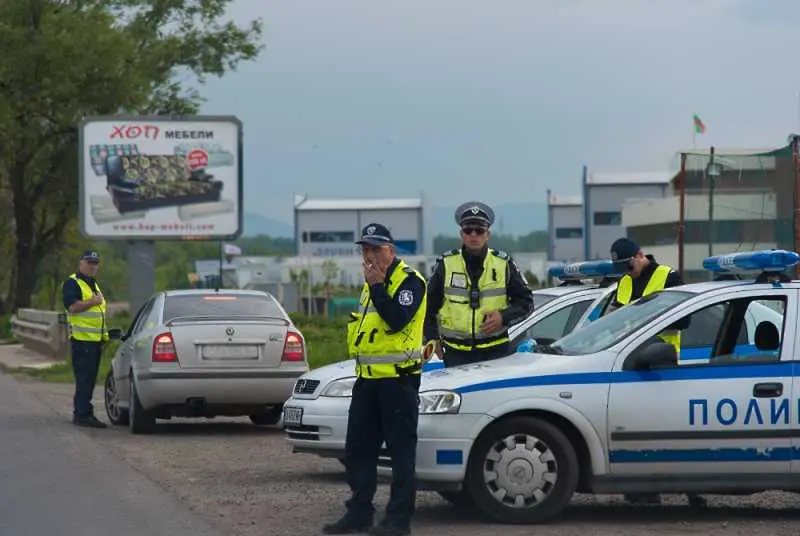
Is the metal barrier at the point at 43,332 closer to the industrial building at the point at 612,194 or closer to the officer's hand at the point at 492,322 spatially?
the officer's hand at the point at 492,322

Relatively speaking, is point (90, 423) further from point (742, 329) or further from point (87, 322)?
point (742, 329)

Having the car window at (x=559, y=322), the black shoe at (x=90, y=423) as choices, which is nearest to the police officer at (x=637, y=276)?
the car window at (x=559, y=322)

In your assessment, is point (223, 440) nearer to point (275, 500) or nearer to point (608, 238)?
point (275, 500)

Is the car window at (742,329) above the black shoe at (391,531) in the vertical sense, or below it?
above

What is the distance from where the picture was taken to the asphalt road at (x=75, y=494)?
9.45 metres

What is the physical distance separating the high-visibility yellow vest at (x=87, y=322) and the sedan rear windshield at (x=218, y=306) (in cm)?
137

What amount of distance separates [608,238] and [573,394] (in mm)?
95357

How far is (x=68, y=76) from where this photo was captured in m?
46.2

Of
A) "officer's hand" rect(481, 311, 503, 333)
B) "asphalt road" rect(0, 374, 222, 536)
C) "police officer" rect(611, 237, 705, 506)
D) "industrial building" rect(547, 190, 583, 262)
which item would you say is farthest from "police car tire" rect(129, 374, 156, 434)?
"industrial building" rect(547, 190, 583, 262)

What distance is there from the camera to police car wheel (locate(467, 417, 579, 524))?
9328mm

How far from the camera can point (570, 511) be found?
33.2 feet

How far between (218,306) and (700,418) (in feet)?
24.6

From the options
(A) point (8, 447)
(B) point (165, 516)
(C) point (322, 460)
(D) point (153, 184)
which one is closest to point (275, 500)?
(B) point (165, 516)

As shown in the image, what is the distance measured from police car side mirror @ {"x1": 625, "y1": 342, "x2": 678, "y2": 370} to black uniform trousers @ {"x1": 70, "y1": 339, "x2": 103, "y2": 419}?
8.77 metres
